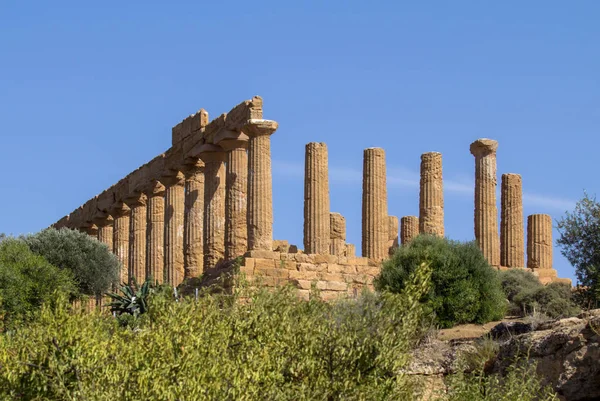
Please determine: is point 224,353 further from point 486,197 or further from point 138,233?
point 138,233

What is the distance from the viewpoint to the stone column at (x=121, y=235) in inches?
1873

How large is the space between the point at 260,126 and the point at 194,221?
5.43m

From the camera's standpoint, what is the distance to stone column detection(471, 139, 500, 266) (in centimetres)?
4022

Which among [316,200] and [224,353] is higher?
[316,200]

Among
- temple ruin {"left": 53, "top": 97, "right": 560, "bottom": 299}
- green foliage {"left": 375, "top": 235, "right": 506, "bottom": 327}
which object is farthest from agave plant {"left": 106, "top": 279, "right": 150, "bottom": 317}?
green foliage {"left": 375, "top": 235, "right": 506, "bottom": 327}

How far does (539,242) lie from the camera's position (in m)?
42.6

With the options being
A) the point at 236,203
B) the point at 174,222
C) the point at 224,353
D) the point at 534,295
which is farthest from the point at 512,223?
the point at 224,353

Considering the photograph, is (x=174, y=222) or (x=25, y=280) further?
(x=174, y=222)

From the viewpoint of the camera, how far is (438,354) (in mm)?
22172

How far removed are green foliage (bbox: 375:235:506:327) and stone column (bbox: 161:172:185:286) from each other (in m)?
10.5

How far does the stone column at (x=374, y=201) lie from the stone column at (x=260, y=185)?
4135 millimetres

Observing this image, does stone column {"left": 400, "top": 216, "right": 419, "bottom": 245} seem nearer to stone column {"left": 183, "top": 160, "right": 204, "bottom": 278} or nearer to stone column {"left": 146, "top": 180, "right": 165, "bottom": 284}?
stone column {"left": 146, "top": 180, "right": 165, "bottom": 284}

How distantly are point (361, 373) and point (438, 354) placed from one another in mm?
5434

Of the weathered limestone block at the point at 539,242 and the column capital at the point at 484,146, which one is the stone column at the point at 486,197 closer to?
the column capital at the point at 484,146
